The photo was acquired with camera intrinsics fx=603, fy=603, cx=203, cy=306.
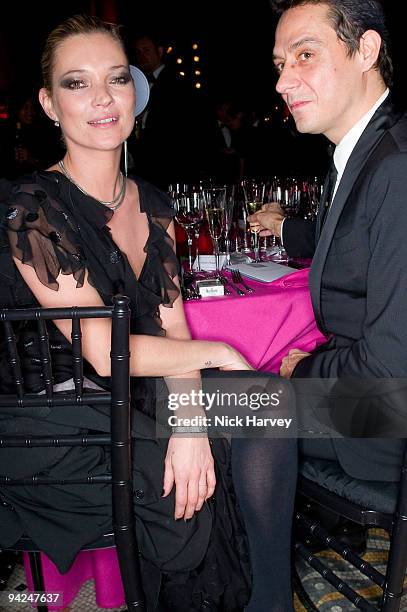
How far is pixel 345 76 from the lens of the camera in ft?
5.03

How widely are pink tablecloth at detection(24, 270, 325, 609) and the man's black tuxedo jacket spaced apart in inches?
12.2

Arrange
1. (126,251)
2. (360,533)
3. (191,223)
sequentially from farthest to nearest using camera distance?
(191,223)
(360,533)
(126,251)

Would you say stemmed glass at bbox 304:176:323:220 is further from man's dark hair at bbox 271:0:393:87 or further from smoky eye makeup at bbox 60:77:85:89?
smoky eye makeup at bbox 60:77:85:89

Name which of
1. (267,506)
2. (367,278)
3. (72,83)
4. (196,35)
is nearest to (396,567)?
(267,506)

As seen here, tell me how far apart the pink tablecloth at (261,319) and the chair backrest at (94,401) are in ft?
2.21

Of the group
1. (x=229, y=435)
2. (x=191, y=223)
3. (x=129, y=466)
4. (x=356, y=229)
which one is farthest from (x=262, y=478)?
(x=191, y=223)

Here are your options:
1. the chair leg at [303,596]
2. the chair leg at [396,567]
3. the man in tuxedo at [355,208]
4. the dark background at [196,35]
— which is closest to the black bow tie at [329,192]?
the man in tuxedo at [355,208]

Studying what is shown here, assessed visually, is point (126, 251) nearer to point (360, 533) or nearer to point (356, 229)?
point (356, 229)

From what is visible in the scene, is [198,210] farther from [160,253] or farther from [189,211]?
[160,253]

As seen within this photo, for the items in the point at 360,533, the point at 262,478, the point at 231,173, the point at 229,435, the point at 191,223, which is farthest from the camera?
the point at 231,173

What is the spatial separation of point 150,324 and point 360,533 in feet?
3.73

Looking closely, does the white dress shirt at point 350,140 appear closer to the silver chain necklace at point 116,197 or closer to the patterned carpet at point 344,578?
the silver chain necklace at point 116,197

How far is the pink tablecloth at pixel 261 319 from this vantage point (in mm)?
1831

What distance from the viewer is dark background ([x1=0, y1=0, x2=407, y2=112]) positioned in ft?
29.5
